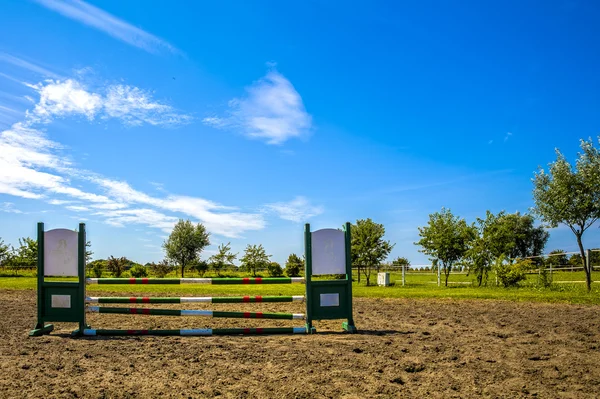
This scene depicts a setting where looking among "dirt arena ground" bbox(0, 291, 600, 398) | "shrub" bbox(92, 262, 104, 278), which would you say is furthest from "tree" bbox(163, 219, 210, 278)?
"dirt arena ground" bbox(0, 291, 600, 398)

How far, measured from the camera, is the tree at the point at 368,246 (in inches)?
1150

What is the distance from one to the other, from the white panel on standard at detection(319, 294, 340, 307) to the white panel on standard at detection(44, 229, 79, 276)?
4.19m

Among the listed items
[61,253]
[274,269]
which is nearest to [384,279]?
A: [274,269]

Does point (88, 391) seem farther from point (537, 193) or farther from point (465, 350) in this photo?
point (537, 193)

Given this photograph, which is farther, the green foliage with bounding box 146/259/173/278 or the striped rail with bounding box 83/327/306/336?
the green foliage with bounding box 146/259/173/278

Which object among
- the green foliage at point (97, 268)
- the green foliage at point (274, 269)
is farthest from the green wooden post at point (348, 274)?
the green foliage at point (97, 268)

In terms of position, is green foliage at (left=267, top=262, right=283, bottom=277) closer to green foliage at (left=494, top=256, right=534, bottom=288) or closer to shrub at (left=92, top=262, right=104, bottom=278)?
shrub at (left=92, top=262, right=104, bottom=278)

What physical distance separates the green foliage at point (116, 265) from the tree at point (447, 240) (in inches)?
969

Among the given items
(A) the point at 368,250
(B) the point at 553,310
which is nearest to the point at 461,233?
(A) the point at 368,250

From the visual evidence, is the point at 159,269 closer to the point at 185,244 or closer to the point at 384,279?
the point at 185,244

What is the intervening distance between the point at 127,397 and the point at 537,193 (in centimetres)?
2218

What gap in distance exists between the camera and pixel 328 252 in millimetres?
7773

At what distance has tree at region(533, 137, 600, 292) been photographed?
20.2 m

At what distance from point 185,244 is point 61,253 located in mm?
44221
